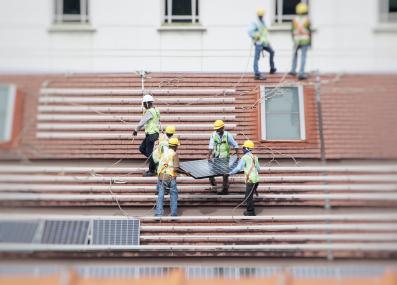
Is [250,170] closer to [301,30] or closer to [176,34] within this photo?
[301,30]

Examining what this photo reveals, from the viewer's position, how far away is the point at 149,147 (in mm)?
18781

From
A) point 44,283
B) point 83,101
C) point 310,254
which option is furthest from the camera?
point 83,101

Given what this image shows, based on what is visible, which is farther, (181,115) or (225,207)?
(181,115)

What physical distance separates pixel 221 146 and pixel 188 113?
1.77 metres

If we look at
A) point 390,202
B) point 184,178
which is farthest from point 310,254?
point 184,178

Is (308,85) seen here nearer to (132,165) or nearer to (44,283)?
(132,165)

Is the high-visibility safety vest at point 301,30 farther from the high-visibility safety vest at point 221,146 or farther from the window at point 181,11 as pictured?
the high-visibility safety vest at point 221,146

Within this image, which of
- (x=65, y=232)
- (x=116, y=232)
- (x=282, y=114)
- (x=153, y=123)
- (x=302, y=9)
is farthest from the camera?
(x=282, y=114)

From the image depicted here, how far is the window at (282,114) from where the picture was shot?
1952 centimetres

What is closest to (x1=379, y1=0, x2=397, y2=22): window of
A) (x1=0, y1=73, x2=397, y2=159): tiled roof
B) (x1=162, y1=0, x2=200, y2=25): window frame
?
(x1=0, y1=73, x2=397, y2=159): tiled roof

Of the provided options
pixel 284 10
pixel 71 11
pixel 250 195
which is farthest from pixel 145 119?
pixel 284 10

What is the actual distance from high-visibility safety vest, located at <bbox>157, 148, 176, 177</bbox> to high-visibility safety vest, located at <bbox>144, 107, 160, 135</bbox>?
1.04m

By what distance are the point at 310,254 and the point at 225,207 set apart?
7.89 feet

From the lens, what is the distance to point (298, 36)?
63.2 ft
